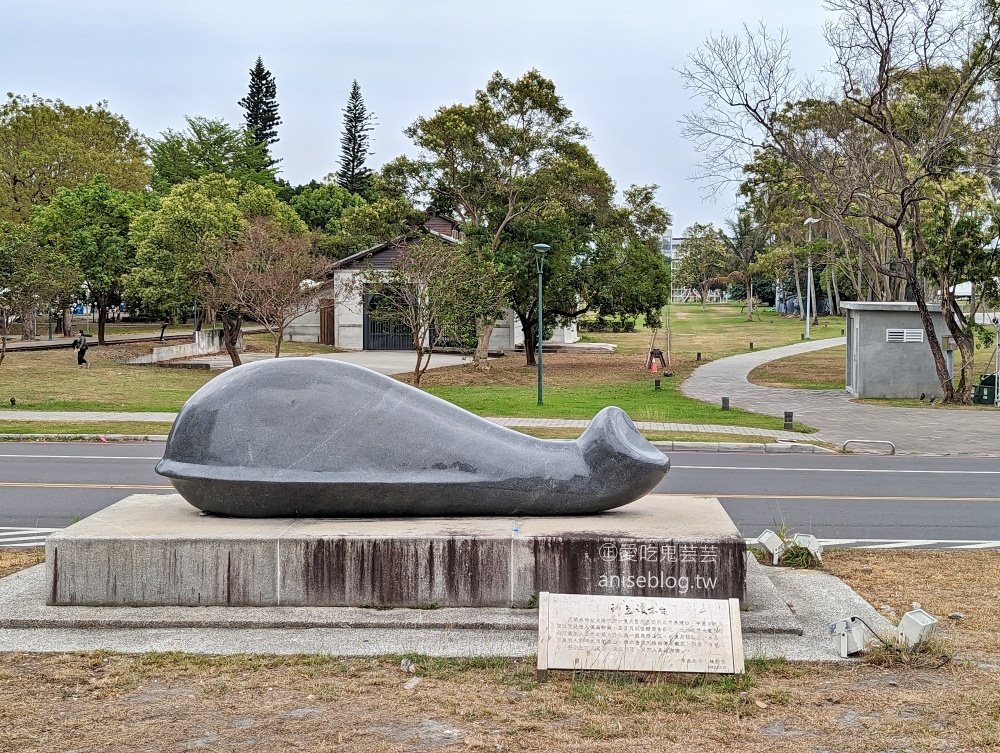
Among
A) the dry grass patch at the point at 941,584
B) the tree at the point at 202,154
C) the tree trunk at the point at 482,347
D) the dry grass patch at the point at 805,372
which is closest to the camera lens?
the dry grass patch at the point at 941,584

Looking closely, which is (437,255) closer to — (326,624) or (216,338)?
(216,338)

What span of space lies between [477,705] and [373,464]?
2713 mm

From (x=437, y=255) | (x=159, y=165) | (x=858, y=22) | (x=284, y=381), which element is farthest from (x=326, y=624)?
(x=159, y=165)

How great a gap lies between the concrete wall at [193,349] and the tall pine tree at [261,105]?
41500 mm

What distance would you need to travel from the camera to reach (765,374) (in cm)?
3650

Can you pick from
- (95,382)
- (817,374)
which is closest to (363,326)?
(95,382)

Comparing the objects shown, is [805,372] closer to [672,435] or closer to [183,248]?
[672,435]

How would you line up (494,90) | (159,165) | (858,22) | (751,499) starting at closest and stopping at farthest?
(751,499)
(858,22)
(494,90)
(159,165)

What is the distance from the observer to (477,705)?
5953mm

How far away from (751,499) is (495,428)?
5.98m

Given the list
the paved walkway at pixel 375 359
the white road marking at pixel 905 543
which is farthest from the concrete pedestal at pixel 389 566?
the paved walkway at pixel 375 359

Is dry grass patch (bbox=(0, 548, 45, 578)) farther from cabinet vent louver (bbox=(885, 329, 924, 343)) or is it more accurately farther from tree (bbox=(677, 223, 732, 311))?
tree (bbox=(677, 223, 732, 311))

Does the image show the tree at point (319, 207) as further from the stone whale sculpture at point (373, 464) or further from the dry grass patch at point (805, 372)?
the stone whale sculpture at point (373, 464)

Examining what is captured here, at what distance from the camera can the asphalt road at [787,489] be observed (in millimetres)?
11492
